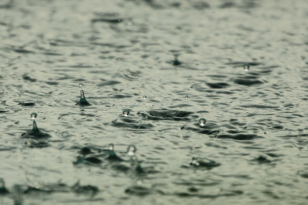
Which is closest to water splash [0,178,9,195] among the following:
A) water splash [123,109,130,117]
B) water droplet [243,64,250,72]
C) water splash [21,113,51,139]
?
water splash [21,113,51,139]

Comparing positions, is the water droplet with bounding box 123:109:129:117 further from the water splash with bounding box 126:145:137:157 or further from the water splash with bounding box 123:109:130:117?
the water splash with bounding box 126:145:137:157

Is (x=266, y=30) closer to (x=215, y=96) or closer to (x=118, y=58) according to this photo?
(x=118, y=58)

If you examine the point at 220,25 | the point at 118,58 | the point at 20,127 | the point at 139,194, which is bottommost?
the point at 139,194

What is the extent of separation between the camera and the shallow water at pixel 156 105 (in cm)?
441

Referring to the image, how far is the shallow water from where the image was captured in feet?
14.5

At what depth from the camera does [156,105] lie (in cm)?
639

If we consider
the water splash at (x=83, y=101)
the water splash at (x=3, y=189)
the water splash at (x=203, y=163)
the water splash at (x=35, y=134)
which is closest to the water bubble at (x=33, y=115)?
the water splash at (x=35, y=134)

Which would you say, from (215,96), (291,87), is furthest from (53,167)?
(291,87)

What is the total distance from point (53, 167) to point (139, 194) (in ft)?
2.83

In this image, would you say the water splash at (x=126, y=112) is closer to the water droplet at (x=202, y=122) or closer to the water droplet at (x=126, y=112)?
the water droplet at (x=126, y=112)

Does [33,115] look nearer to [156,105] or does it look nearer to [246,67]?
[156,105]

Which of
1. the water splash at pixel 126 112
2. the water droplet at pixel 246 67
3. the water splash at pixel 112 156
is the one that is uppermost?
the water droplet at pixel 246 67

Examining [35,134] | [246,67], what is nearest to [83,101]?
[35,134]

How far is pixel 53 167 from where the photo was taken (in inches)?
184
